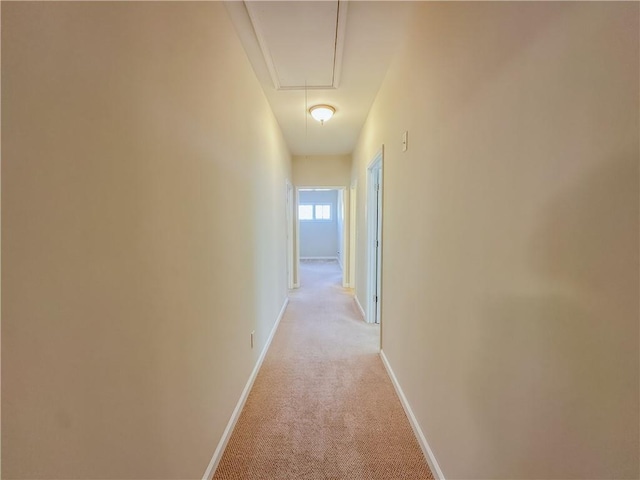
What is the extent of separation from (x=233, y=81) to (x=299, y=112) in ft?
4.86

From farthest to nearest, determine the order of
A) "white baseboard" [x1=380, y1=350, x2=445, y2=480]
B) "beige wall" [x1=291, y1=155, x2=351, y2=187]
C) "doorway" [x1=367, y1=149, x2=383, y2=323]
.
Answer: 1. "beige wall" [x1=291, y1=155, x2=351, y2=187]
2. "doorway" [x1=367, y1=149, x2=383, y2=323]
3. "white baseboard" [x1=380, y1=350, x2=445, y2=480]

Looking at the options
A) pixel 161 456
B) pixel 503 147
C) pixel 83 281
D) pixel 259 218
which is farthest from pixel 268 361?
pixel 503 147

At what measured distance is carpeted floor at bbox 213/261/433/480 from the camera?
1490mm

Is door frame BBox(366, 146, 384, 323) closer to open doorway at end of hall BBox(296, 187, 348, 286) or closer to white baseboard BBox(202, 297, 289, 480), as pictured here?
white baseboard BBox(202, 297, 289, 480)

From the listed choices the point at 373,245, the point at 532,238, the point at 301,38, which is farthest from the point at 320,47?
the point at 373,245

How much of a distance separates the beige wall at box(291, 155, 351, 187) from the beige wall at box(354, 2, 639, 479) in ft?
12.2

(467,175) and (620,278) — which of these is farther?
(467,175)

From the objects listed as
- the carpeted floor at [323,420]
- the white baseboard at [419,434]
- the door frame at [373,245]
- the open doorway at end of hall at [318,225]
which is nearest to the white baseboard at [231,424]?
the carpeted floor at [323,420]

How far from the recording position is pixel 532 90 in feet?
2.49

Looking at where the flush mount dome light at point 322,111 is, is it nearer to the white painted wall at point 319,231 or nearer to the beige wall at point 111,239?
the beige wall at point 111,239

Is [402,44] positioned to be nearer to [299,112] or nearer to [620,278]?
[299,112]

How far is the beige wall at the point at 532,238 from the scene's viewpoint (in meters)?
0.56

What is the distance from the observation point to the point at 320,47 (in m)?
1.94

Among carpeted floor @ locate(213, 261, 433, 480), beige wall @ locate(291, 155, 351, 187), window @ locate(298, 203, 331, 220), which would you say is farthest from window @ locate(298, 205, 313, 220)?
carpeted floor @ locate(213, 261, 433, 480)
